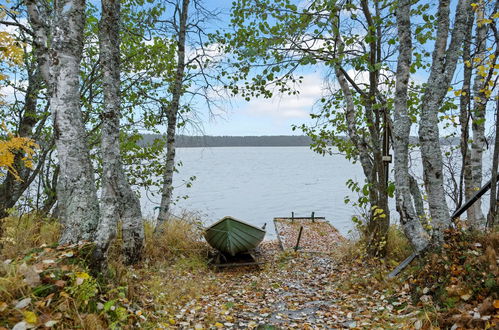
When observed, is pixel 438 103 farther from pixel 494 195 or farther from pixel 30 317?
pixel 30 317

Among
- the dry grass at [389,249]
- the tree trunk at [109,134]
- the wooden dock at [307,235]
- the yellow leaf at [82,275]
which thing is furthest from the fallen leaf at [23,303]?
the wooden dock at [307,235]

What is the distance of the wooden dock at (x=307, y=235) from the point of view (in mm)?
11219

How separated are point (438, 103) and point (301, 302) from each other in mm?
3967

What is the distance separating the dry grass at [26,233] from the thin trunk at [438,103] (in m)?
6.27

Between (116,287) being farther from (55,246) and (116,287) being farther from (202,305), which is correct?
(202,305)

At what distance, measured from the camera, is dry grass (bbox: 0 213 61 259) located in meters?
5.24

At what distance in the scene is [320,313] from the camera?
4715 millimetres

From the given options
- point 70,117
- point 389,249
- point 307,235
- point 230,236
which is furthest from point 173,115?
point 307,235

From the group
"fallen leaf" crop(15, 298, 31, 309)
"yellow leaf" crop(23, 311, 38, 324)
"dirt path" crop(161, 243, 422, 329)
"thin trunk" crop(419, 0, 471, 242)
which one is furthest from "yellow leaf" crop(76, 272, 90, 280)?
"thin trunk" crop(419, 0, 471, 242)

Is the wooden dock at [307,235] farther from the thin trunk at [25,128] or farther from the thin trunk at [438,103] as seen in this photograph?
the thin trunk at [25,128]

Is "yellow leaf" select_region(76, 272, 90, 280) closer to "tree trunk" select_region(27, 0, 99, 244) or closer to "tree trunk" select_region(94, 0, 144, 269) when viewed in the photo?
"tree trunk" select_region(94, 0, 144, 269)

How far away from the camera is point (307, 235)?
14.3 m

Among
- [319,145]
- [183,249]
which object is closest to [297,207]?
[319,145]

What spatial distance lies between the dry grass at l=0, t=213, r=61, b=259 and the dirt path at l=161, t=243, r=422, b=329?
2946 millimetres
